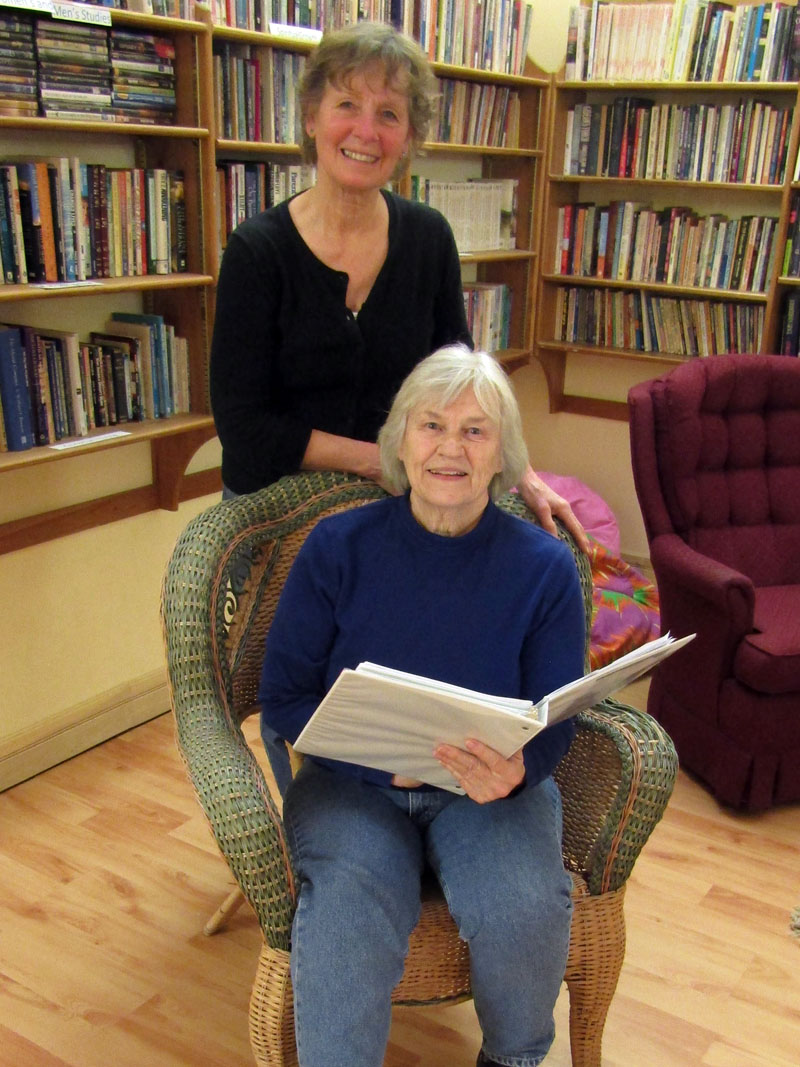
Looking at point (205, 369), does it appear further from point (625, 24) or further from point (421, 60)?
point (625, 24)

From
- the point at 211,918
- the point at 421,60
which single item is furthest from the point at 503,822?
the point at 421,60

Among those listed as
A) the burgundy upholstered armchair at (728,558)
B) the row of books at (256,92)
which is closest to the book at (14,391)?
the row of books at (256,92)

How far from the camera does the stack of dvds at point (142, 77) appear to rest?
2.37 metres

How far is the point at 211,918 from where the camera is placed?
213 cm

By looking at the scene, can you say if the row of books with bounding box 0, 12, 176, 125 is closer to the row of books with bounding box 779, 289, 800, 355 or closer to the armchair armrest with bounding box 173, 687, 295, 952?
the armchair armrest with bounding box 173, 687, 295, 952

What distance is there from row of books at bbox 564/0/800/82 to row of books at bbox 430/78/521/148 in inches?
9.9

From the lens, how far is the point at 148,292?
2721 mm

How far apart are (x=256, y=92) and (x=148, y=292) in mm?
588

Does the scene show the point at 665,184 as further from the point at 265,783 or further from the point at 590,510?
the point at 265,783

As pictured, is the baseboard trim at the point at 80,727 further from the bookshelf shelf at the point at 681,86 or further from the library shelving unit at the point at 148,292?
the bookshelf shelf at the point at 681,86

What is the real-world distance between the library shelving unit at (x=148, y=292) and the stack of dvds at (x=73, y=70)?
0.14ft

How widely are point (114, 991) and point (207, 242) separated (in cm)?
172

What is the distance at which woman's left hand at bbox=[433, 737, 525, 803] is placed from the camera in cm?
138

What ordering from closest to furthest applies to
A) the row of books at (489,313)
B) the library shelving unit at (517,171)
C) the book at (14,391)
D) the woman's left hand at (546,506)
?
the woman's left hand at (546,506), the book at (14,391), the library shelving unit at (517,171), the row of books at (489,313)
